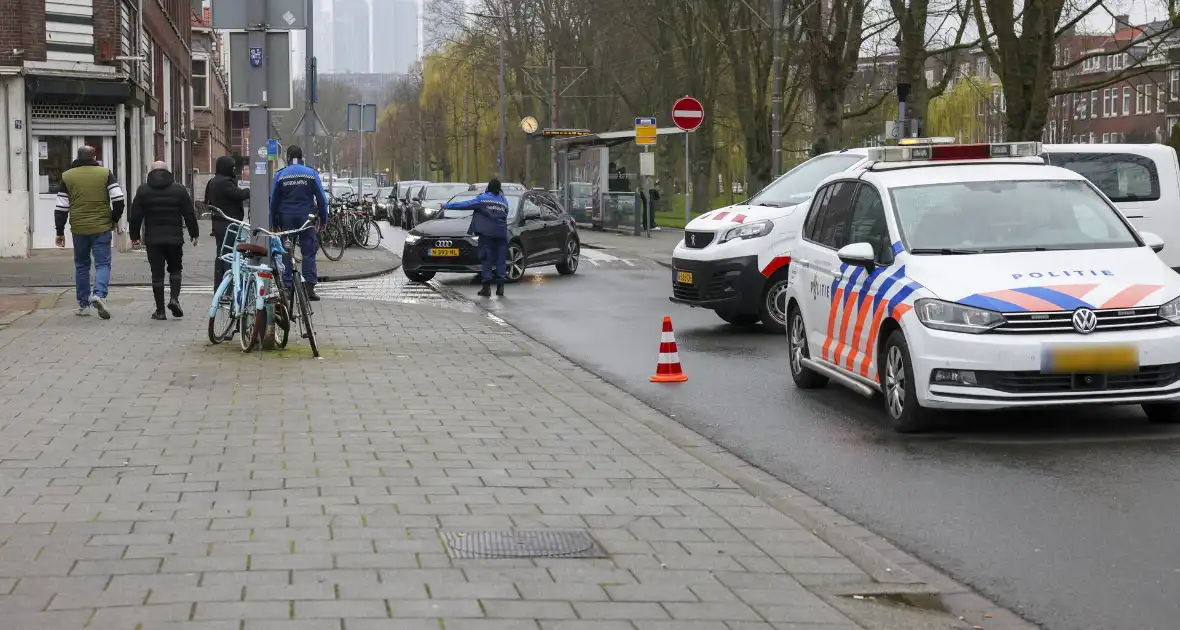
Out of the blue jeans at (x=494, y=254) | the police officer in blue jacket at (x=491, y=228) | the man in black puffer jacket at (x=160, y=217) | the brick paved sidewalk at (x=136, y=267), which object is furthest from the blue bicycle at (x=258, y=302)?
the brick paved sidewalk at (x=136, y=267)

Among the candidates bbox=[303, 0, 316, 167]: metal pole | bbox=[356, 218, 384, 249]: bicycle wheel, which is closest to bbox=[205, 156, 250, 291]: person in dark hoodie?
bbox=[303, 0, 316, 167]: metal pole

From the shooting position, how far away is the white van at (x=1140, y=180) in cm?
1688

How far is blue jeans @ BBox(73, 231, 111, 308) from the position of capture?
1578cm

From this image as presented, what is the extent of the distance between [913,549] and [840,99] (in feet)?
89.9

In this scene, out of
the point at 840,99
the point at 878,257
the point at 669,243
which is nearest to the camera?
the point at 878,257

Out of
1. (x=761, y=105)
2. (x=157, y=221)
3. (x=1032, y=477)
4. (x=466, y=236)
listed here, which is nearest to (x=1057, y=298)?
(x=1032, y=477)

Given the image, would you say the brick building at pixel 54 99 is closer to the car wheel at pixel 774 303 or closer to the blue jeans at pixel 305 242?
the blue jeans at pixel 305 242

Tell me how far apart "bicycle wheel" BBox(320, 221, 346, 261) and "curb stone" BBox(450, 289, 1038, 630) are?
18.4 metres

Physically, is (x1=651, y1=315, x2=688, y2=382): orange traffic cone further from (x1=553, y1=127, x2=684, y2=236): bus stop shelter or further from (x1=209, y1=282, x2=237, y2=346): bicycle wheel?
(x1=553, y1=127, x2=684, y2=236): bus stop shelter

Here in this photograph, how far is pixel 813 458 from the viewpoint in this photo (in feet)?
27.5

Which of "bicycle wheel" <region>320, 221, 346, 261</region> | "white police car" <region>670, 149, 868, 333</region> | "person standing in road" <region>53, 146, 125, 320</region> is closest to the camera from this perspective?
"white police car" <region>670, 149, 868, 333</region>

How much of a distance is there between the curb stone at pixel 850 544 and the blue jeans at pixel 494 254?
33.0 ft

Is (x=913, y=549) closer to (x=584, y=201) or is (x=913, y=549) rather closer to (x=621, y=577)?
(x=621, y=577)

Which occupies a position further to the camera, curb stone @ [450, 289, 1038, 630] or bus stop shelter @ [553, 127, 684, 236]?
bus stop shelter @ [553, 127, 684, 236]
